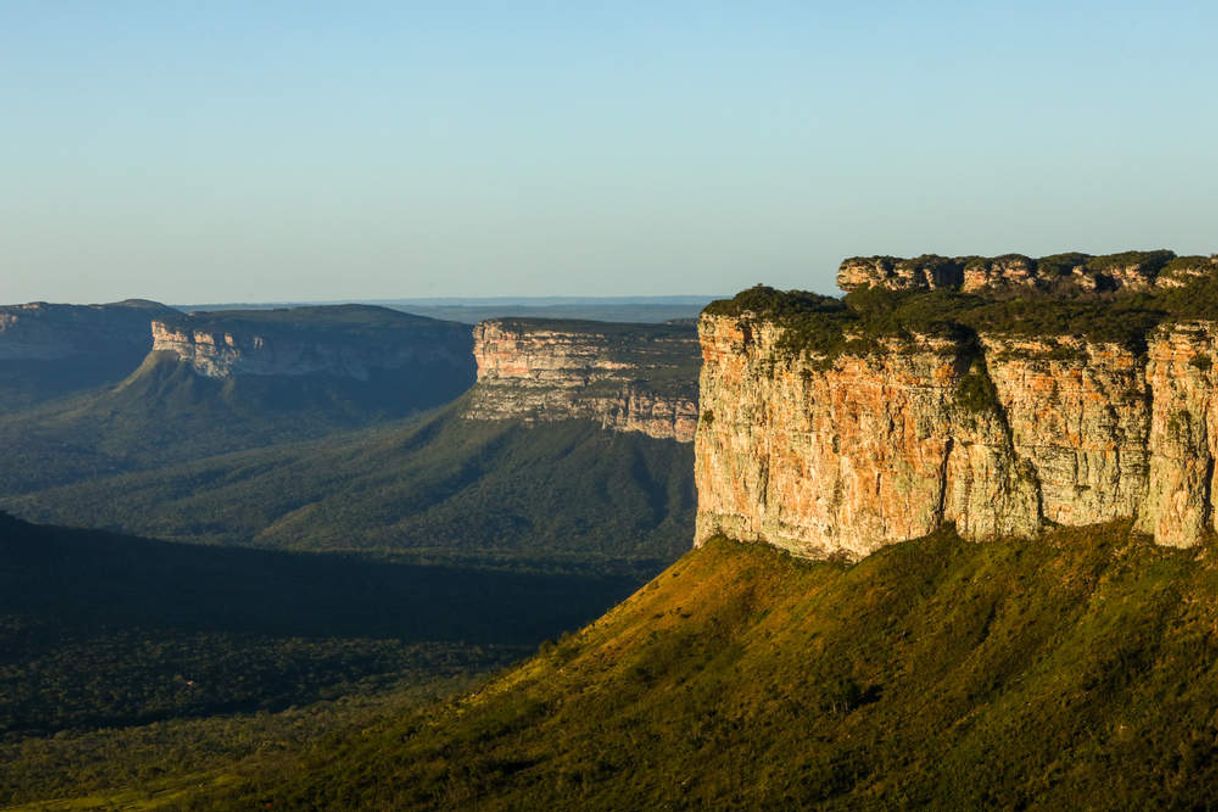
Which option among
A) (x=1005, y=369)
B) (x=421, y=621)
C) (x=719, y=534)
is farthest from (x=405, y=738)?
(x=421, y=621)

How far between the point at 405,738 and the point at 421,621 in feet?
320

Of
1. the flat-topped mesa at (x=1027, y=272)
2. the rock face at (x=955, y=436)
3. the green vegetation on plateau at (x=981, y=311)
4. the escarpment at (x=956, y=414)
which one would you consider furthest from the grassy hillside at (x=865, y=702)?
the flat-topped mesa at (x=1027, y=272)

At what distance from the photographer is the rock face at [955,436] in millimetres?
78000

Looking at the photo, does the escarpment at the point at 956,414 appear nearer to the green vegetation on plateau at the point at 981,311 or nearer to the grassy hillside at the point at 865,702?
the green vegetation on plateau at the point at 981,311

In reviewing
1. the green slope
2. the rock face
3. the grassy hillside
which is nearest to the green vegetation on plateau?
the rock face

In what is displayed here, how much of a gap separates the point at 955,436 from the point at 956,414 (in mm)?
1108

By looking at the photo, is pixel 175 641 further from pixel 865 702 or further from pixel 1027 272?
pixel 865 702

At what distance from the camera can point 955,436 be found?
8725 cm

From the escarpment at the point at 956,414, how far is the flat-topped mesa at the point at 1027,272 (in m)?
0.41

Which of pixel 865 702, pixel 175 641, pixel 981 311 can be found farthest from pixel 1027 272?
pixel 175 641

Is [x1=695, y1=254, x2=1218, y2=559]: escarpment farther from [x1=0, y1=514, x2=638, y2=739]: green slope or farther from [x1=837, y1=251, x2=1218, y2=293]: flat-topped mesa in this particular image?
[x1=0, y1=514, x2=638, y2=739]: green slope

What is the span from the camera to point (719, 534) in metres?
105

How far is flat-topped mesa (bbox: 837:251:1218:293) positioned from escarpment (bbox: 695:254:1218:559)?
16.0 inches

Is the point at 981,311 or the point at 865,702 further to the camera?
the point at 981,311
